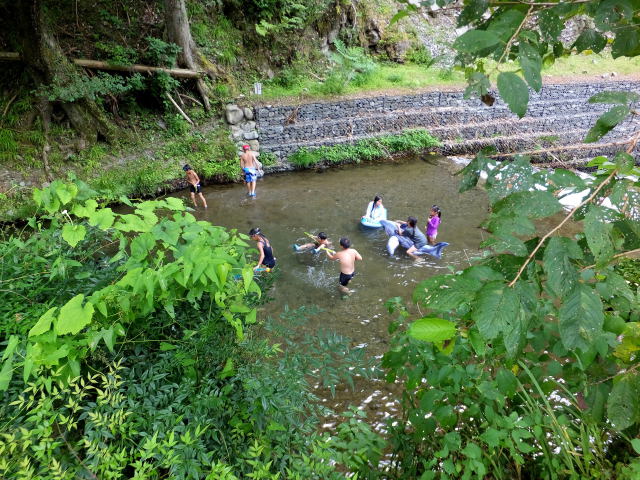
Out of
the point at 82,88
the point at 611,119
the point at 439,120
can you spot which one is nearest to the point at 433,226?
the point at 611,119

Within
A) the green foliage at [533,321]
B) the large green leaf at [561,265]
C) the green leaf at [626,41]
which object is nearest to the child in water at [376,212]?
the green foliage at [533,321]

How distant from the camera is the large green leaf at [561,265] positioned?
1.03 meters

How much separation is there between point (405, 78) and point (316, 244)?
10.4 metres

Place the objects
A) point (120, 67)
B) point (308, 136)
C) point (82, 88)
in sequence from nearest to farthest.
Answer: point (82, 88), point (120, 67), point (308, 136)

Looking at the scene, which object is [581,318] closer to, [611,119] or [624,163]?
[624,163]

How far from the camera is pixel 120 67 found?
10031 mm

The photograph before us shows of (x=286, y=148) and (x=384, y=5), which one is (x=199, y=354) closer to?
(x=286, y=148)

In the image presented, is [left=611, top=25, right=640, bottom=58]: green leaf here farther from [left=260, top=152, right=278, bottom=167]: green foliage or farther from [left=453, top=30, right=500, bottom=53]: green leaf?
[left=260, top=152, right=278, bottom=167]: green foliage

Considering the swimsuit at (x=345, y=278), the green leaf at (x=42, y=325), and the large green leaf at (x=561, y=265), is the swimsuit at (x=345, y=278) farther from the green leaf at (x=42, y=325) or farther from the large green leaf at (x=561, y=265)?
the large green leaf at (x=561, y=265)

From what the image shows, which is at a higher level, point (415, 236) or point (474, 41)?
point (474, 41)

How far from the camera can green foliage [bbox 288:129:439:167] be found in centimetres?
1168

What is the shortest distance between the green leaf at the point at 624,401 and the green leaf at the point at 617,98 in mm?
1046

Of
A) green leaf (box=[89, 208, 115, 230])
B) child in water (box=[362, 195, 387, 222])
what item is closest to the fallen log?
child in water (box=[362, 195, 387, 222])

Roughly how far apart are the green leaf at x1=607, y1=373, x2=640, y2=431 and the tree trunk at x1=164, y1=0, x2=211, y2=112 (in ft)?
40.0
